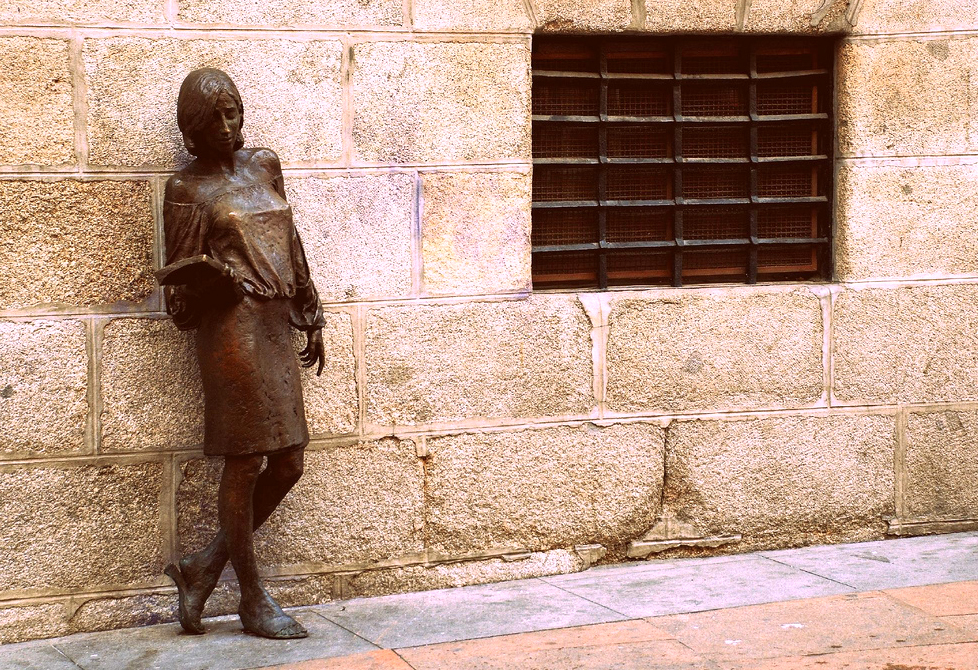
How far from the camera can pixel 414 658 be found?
422cm

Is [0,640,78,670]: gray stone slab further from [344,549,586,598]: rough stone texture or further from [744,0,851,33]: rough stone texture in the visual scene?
[744,0,851,33]: rough stone texture

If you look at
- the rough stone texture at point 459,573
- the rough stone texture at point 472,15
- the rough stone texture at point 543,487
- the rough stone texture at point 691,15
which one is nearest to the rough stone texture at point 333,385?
the rough stone texture at point 543,487

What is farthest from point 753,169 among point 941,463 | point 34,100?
point 34,100

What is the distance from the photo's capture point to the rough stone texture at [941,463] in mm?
5664

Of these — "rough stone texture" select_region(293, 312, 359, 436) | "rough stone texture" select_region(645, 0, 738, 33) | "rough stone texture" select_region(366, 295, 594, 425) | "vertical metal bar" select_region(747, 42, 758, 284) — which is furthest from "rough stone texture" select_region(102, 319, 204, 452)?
"vertical metal bar" select_region(747, 42, 758, 284)

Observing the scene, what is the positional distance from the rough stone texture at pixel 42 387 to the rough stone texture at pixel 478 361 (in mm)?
1105

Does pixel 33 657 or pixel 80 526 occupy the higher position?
pixel 80 526

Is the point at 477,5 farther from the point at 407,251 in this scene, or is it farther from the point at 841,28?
the point at 841,28

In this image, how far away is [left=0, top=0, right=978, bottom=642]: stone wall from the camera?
4.60 m

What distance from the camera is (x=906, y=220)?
5.57 m

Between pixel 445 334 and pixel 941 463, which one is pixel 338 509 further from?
pixel 941 463

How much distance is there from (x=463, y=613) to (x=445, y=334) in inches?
43.8

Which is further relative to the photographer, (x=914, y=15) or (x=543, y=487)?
(x=914, y=15)

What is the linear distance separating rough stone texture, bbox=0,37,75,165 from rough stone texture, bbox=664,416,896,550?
2.76m
